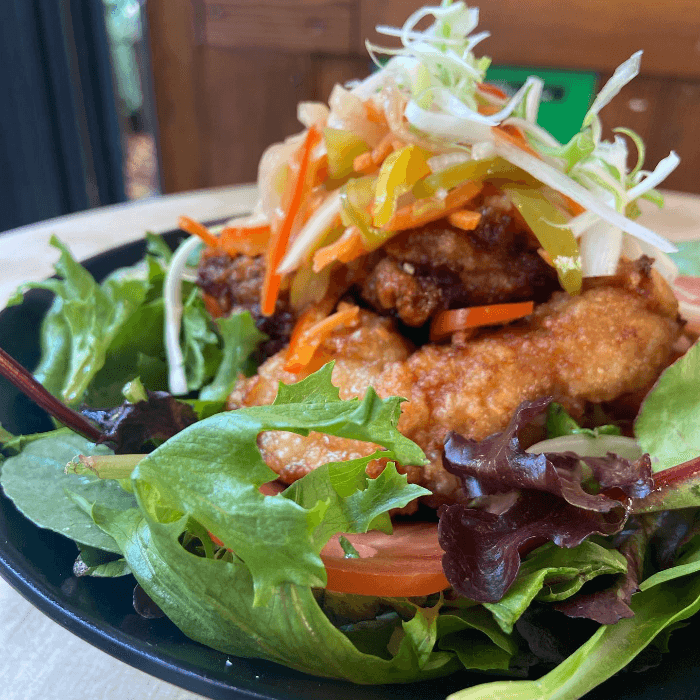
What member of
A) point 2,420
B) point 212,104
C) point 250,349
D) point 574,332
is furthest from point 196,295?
point 212,104

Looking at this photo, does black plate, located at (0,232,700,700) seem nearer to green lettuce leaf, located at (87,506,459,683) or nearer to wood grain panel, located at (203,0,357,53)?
green lettuce leaf, located at (87,506,459,683)

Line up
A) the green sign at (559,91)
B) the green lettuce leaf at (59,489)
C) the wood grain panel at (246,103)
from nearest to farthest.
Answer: the green lettuce leaf at (59,489) → the green sign at (559,91) → the wood grain panel at (246,103)

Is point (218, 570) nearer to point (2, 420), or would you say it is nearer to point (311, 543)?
point (311, 543)

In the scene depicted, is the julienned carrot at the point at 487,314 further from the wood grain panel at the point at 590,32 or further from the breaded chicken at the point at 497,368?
the wood grain panel at the point at 590,32

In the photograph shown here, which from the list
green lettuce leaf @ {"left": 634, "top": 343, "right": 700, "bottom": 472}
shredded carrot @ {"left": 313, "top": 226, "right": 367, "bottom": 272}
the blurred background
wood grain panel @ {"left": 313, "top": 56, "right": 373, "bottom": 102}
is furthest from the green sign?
green lettuce leaf @ {"left": 634, "top": 343, "right": 700, "bottom": 472}

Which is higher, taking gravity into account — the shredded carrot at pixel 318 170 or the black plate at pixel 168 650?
the shredded carrot at pixel 318 170

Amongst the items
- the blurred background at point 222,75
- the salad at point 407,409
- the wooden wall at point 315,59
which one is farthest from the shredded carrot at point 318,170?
the blurred background at point 222,75
